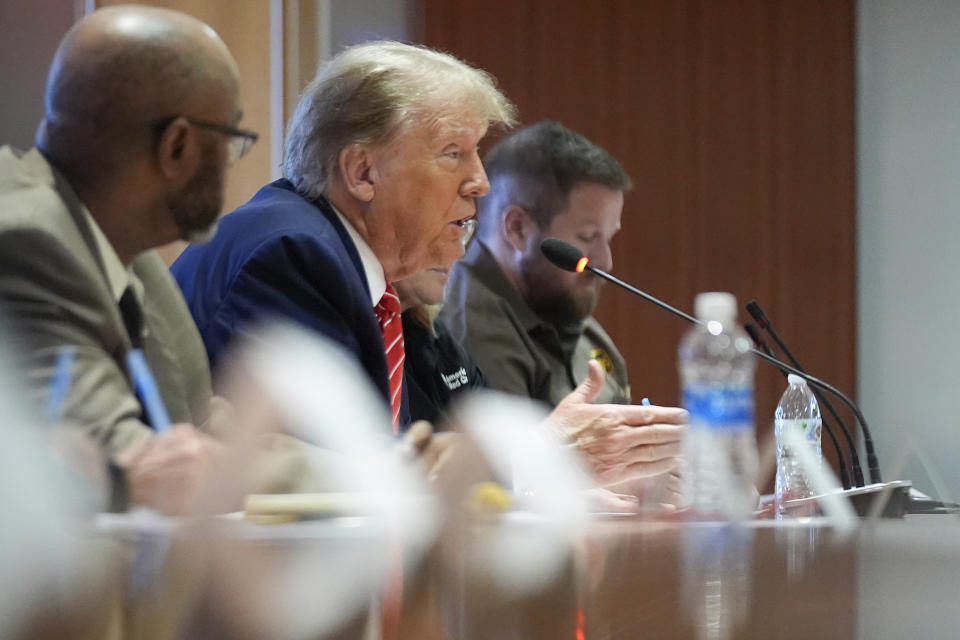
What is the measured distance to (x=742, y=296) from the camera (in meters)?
4.39

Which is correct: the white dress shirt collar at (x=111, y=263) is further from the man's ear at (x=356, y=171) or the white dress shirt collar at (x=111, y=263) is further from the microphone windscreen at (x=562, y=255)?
the microphone windscreen at (x=562, y=255)

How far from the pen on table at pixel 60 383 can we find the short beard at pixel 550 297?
5.66ft

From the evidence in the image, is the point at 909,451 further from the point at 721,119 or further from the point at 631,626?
the point at 631,626

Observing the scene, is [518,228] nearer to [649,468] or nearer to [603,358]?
[603,358]

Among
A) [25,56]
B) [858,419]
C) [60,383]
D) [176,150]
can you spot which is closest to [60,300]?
[60,383]

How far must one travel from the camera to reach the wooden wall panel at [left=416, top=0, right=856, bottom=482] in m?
4.32

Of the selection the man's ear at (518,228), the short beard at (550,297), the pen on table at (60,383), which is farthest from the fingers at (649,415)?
the man's ear at (518,228)

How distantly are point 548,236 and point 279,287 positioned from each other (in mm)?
1395

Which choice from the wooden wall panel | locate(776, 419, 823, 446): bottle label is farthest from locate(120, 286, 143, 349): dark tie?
the wooden wall panel

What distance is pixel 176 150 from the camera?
1.46 metres

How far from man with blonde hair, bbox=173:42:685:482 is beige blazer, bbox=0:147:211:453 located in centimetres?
33

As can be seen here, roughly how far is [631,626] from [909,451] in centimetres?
379

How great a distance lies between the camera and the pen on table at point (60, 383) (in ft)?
3.98

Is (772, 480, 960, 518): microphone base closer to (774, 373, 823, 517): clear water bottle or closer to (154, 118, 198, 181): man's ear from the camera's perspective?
(774, 373, 823, 517): clear water bottle
